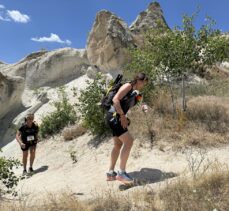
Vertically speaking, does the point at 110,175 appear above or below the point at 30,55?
below

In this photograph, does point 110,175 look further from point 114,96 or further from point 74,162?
point 74,162

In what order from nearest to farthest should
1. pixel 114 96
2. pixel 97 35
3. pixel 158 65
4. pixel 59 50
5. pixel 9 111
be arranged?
pixel 114 96
pixel 158 65
pixel 97 35
pixel 9 111
pixel 59 50

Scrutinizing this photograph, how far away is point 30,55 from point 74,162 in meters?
13.9

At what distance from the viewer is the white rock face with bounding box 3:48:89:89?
18844 millimetres

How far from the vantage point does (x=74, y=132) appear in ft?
37.1

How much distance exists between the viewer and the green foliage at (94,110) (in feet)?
33.2

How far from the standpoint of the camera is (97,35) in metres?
17.0

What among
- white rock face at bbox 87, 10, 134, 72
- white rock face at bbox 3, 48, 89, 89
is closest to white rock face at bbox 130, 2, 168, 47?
white rock face at bbox 87, 10, 134, 72

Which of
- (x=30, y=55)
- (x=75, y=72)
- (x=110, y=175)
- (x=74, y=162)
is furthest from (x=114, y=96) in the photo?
(x=30, y=55)

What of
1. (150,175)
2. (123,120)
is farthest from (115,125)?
(150,175)

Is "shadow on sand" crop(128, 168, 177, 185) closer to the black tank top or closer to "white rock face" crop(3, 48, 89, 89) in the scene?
the black tank top

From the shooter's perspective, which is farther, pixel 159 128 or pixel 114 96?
pixel 159 128

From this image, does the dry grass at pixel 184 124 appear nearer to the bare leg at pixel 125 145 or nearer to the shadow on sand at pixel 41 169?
the bare leg at pixel 125 145

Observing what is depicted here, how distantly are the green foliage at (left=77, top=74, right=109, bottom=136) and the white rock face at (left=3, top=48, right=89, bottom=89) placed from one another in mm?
7498
